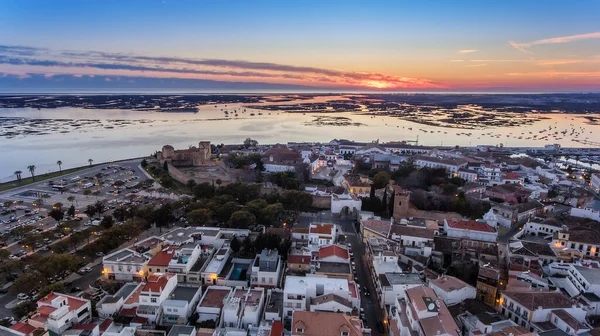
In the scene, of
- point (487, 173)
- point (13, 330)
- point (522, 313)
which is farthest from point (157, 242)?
point (487, 173)

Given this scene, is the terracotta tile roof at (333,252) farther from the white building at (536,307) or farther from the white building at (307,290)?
the white building at (536,307)

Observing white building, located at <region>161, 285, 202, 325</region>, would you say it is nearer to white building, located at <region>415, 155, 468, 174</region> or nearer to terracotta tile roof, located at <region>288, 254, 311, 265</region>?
terracotta tile roof, located at <region>288, 254, 311, 265</region>

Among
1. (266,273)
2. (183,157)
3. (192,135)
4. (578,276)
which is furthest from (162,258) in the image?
(192,135)

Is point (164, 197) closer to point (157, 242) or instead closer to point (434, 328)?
point (157, 242)

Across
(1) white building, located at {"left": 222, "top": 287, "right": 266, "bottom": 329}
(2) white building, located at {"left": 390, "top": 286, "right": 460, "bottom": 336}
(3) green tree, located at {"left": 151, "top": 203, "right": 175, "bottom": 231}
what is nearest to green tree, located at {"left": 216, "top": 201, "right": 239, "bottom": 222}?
(3) green tree, located at {"left": 151, "top": 203, "right": 175, "bottom": 231}

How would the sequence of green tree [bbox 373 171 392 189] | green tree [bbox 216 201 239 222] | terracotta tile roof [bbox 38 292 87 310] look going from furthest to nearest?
1. green tree [bbox 373 171 392 189]
2. green tree [bbox 216 201 239 222]
3. terracotta tile roof [bbox 38 292 87 310]
